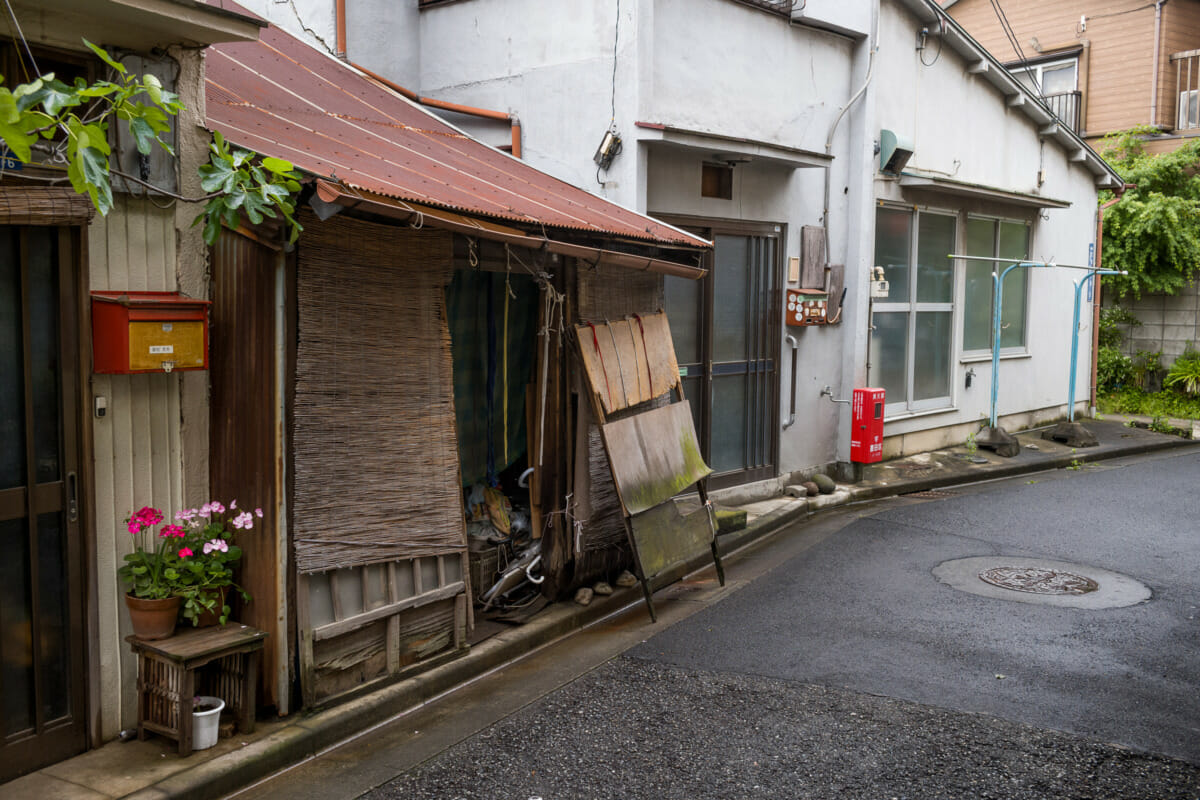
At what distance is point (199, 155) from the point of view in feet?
16.8

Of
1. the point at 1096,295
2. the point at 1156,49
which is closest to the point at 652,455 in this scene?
the point at 1096,295

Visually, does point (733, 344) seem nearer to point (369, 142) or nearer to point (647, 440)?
point (647, 440)

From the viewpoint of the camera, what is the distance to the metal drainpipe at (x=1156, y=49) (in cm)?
2036

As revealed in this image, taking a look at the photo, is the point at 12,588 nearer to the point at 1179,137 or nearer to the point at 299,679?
the point at 299,679

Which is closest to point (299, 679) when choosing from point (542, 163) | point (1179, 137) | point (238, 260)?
point (238, 260)

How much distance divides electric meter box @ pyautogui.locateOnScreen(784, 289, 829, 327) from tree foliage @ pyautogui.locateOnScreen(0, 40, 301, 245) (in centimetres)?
745

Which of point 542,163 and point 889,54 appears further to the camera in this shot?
point 889,54

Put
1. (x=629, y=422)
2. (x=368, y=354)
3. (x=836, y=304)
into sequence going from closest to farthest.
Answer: (x=368, y=354), (x=629, y=422), (x=836, y=304)

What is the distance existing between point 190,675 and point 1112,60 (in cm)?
2269

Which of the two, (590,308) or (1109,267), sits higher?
(1109,267)

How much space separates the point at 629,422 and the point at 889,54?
761cm

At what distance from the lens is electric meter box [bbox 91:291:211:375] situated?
15.1ft

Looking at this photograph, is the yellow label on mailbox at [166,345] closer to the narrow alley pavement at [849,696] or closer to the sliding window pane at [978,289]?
the narrow alley pavement at [849,696]

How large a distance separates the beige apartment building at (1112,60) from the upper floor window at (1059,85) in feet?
0.07
